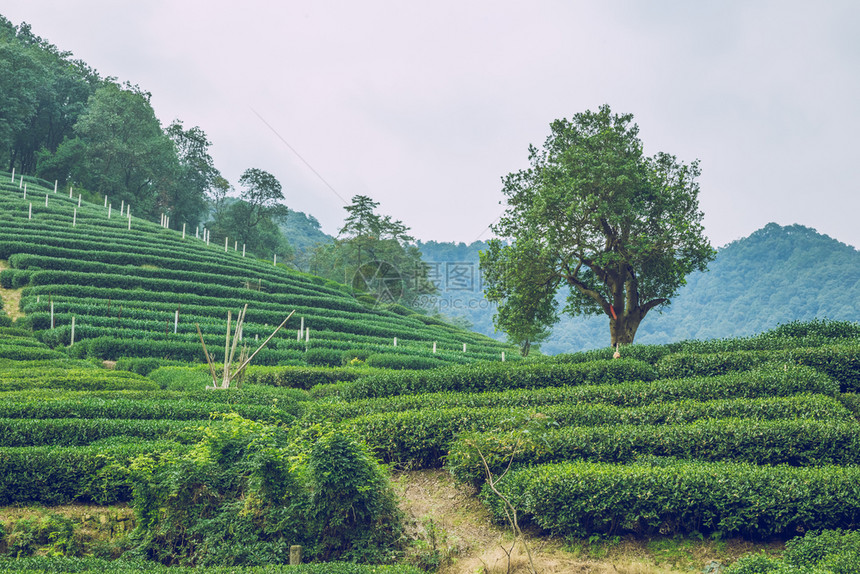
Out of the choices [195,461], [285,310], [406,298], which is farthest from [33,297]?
[406,298]

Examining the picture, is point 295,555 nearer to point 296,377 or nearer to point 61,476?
point 61,476

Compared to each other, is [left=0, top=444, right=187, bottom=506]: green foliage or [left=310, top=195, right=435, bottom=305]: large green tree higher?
[left=310, top=195, right=435, bottom=305]: large green tree

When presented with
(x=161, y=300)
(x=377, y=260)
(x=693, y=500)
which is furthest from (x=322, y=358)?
(x=377, y=260)

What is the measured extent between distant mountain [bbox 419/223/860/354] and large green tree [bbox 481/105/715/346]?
195ft

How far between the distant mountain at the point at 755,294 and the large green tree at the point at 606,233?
59464mm

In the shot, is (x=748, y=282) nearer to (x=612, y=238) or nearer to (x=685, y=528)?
(x=612, y=238)

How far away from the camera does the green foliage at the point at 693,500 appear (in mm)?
6992

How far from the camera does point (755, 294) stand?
295ft

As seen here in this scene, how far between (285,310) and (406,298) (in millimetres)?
31740

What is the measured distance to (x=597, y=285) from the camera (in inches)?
795

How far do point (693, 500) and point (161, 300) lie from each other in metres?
25.5

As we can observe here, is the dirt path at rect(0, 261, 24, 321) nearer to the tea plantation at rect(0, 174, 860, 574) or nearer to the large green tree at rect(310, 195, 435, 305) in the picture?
the tea plantation at rect(0, 174, 860, 574)

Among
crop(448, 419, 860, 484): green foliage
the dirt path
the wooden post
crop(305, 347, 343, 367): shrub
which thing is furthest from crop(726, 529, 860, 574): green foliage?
the dirt path

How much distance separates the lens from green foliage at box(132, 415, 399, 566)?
23.0 feet
